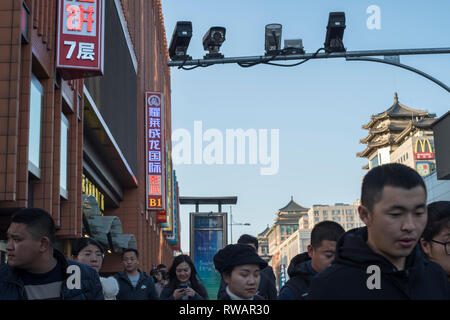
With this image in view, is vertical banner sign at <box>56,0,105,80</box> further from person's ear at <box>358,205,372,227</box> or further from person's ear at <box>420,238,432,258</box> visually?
person's ear at <box>358,205,372,227</box>

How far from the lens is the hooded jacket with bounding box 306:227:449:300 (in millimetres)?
2537

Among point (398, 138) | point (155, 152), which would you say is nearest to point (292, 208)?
point (398, 138)

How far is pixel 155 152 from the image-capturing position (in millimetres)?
33406

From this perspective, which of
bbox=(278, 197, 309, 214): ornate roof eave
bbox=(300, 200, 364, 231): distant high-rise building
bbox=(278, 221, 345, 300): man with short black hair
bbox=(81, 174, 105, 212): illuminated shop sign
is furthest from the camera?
bbox=(278, 197, 309, 214): ornate roof eave

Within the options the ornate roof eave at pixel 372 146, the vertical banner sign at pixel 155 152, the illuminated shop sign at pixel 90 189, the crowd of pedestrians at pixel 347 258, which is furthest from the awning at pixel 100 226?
the ornate roof eave at pixel 372 146

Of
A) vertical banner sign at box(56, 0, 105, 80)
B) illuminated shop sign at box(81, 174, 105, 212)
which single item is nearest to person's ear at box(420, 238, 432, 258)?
vertical banner sign at box(56, 0, 105, 80)

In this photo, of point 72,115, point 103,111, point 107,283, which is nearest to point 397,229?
point 107,283

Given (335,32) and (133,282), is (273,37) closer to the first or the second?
(335,32)

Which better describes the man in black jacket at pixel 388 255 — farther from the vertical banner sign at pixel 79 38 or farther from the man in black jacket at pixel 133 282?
the vertical banner sign at pixel 79 38

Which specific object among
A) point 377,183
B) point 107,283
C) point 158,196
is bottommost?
point 107,283

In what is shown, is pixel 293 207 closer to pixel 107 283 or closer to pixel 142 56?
pixel 142 56

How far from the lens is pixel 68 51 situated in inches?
556

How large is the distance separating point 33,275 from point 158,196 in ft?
96.4

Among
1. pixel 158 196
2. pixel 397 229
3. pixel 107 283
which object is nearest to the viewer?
A: pixel 397 229
